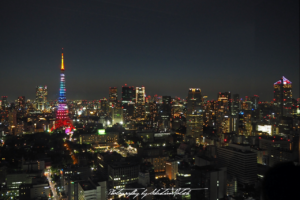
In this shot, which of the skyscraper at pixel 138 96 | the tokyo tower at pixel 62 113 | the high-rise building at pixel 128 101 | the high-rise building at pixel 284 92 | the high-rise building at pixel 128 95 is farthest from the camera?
the high-rise building at pixel 128 95

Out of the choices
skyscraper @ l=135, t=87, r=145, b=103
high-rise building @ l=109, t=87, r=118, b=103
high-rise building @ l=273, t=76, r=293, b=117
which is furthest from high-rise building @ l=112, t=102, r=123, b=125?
high-rise building @ l=273, t=76, r=293, b=117

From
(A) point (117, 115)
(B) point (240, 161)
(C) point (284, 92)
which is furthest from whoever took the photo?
(A) point (117, 115)

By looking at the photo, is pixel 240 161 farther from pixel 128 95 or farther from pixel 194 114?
pixel 128 95

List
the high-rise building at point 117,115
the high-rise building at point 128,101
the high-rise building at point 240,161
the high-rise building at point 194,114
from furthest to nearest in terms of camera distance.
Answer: the high-rise building at point 128,101 < the high-rise building at point 117,115 < the high-rise building at point 194,114 < the high-rise building at point 240,161

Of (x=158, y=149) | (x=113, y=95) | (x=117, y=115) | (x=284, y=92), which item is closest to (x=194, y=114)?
(x=158, y=149)

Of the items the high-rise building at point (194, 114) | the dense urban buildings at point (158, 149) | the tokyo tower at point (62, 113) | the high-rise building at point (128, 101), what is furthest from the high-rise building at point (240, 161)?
the high-rise building at point (128, 101)

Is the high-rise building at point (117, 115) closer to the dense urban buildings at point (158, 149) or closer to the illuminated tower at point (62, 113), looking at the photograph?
the dense urban buildings at point (158, 149)

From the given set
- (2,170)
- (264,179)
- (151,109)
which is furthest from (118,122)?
(264,179)

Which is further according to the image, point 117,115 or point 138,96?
point 138,96

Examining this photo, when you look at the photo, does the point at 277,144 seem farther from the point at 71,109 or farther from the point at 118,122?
the point at 71,109
